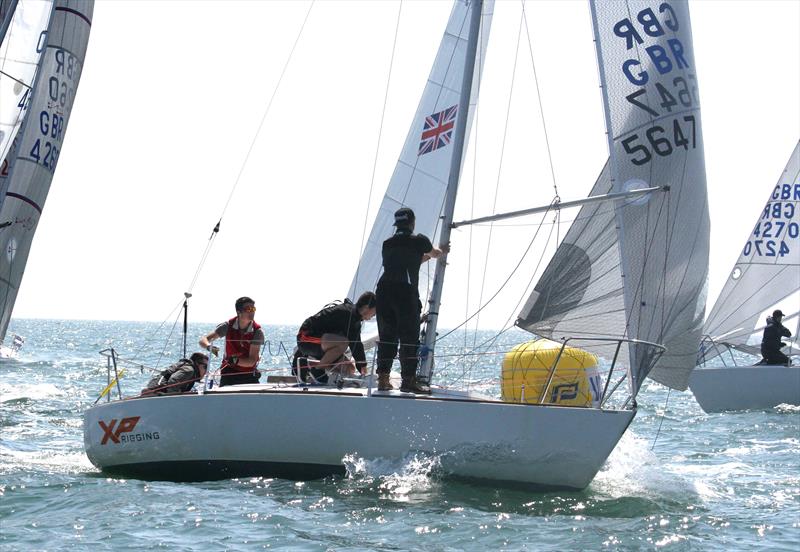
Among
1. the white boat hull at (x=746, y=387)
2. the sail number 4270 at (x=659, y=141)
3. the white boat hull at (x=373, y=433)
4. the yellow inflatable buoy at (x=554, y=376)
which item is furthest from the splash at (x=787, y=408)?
the white boat hull at (x=373, y=433)

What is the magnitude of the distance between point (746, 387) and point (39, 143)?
11140mm

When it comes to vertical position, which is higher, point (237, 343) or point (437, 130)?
point (437, 130)

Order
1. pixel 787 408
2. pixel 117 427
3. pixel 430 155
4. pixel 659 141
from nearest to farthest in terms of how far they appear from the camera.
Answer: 1. pixel 117 427
2. pixel 659 141
3. pixel 430 155
4. pixel 787 408

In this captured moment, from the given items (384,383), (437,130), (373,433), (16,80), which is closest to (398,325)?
(384,383)

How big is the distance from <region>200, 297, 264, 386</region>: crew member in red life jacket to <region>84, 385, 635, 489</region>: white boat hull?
74cm

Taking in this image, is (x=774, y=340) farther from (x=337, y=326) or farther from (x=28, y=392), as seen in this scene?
(x=28, y=392)

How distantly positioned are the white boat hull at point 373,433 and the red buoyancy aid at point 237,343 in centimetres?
81

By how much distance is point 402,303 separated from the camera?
876 centimetres

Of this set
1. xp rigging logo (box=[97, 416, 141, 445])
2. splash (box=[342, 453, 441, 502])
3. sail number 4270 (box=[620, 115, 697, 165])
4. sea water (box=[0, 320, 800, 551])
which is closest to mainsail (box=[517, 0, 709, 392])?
sail number 4270 (box=[620, 115, 697, 165])

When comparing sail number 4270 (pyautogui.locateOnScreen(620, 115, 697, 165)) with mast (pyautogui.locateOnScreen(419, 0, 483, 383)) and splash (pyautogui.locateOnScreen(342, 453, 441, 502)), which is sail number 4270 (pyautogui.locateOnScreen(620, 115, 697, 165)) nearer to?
mast (pyautogui.locateOnScreen(419, 0, 483, 383))

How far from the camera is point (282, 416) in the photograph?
335 inches

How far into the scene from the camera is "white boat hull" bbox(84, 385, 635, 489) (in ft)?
27.2

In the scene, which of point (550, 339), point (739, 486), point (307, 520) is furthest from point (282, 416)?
point (739, 486)

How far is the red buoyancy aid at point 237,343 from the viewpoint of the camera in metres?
9.62
